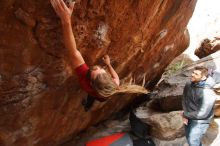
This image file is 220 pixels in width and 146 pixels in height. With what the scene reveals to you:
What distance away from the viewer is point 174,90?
6.11 meters

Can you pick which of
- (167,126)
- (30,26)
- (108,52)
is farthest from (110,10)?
(167,126)

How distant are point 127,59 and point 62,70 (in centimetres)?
134

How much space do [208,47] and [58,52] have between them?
5880 mm

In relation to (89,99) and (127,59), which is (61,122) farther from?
(127,59)

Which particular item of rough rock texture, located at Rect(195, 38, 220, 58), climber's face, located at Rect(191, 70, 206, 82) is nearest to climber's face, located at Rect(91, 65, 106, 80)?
climber's face, located at Rect(191, 70, 206, 82)

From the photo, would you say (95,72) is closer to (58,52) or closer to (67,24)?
(58,52)

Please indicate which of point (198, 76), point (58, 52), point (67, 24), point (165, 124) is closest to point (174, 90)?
point (165, 124)

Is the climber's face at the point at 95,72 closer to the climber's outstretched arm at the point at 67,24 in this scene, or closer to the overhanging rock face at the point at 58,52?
the climber's outstretched arm at the point at 67,24

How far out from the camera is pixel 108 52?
4.35 m

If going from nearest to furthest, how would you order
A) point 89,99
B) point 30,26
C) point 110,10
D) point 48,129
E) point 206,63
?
point 30,26 < point 110,10 < point 89,99 < point 48,129 < point 206,63

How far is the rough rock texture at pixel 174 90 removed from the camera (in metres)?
5.98

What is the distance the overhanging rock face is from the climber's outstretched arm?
0.11 metres

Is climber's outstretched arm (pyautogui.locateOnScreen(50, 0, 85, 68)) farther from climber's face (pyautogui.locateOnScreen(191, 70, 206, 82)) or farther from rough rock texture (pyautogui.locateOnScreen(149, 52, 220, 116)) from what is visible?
rough rock texture (pyautogui.locateOnScreen(149, 52, 220, 116))

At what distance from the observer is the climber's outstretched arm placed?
Result: 3078mm
